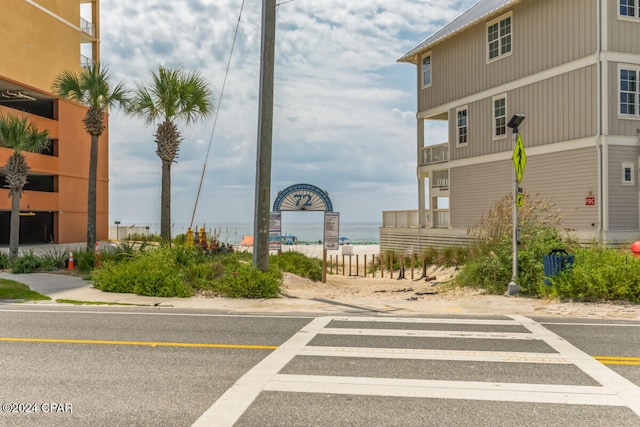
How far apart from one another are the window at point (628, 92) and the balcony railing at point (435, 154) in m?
9.41

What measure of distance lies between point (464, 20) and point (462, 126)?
5220 millimetres

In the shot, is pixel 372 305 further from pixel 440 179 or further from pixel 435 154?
pixel 440 179

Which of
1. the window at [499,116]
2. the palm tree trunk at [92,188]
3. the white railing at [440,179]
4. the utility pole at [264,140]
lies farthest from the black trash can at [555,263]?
the palm tree trunk at [92,188]

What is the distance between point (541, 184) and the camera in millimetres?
22344

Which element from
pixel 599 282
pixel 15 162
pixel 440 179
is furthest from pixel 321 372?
pixel 440 179

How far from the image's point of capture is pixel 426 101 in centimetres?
2962

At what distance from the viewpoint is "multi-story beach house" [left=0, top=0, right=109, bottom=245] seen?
108 ft

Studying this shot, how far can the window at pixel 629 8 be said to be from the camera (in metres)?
19.8

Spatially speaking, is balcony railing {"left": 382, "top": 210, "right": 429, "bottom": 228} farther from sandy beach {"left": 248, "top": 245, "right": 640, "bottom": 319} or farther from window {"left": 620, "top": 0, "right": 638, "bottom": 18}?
sandy beach {"left": 248, "top": 245, "right": 640, "bottom": 319}

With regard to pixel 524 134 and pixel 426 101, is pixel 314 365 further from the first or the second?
pixel 426 101

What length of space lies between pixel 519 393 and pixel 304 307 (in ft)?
21.3

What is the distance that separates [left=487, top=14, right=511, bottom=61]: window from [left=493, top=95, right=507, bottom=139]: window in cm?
187

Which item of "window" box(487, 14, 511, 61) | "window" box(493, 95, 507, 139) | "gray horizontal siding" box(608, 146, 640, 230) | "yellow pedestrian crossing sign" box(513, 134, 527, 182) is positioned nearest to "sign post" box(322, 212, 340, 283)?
"yellow pedestrian crossing sign" box(513, 134, 527, 182)

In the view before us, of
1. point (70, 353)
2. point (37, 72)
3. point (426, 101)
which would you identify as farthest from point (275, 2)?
point (37, 72)
